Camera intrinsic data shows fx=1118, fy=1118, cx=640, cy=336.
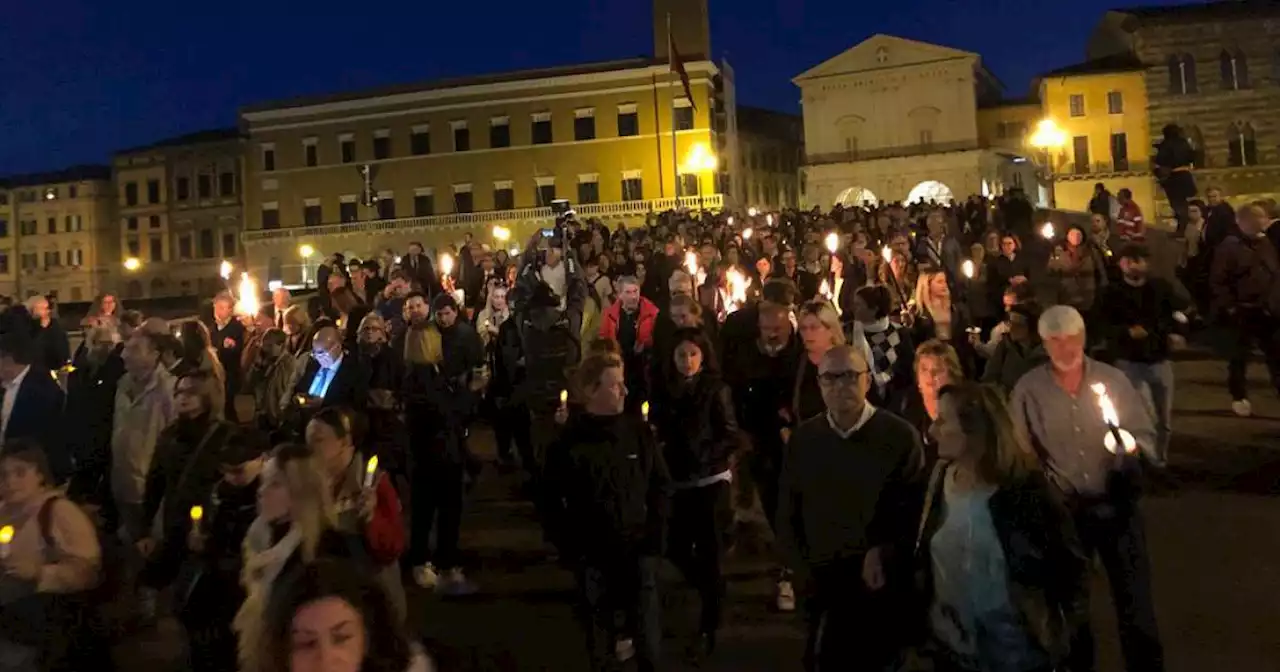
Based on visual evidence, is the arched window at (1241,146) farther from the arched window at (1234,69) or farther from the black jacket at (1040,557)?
the black jacket at (1040,557)

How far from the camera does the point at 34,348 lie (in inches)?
308

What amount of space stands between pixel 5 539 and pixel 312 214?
2562 inches

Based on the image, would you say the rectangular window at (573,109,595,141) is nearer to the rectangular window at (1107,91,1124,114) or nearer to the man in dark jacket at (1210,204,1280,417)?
the rectangular window at (1107,91,1124,114)

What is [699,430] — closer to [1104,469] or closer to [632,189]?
[1104,469]

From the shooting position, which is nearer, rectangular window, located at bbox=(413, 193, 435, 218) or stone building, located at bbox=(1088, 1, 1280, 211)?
stone building, located at bbox=(1088, 1, 1280, 211)

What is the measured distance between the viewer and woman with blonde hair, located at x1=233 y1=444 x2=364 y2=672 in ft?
13.3

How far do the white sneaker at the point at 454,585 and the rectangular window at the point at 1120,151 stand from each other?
→ 64.2 metres

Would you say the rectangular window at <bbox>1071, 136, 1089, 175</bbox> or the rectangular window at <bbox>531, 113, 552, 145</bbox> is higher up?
the rectangular window at <bbox>531, 113, 552, 145</bbox>

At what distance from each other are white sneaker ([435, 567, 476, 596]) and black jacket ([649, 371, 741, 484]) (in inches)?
78.0

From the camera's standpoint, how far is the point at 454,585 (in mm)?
7520

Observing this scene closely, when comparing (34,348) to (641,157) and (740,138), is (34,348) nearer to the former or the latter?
(641,157)

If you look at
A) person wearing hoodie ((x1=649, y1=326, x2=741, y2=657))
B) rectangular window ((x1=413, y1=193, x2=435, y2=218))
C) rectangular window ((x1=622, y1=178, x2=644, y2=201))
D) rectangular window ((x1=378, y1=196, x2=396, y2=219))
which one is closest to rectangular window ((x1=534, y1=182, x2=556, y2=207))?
rectangular window ((x1=622, y1=178, x2=644, y2=201))

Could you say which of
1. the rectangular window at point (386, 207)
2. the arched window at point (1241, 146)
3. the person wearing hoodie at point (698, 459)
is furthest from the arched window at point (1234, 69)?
the person wearing hoodie at point (698, 459)

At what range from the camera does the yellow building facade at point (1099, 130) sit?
62.4m
